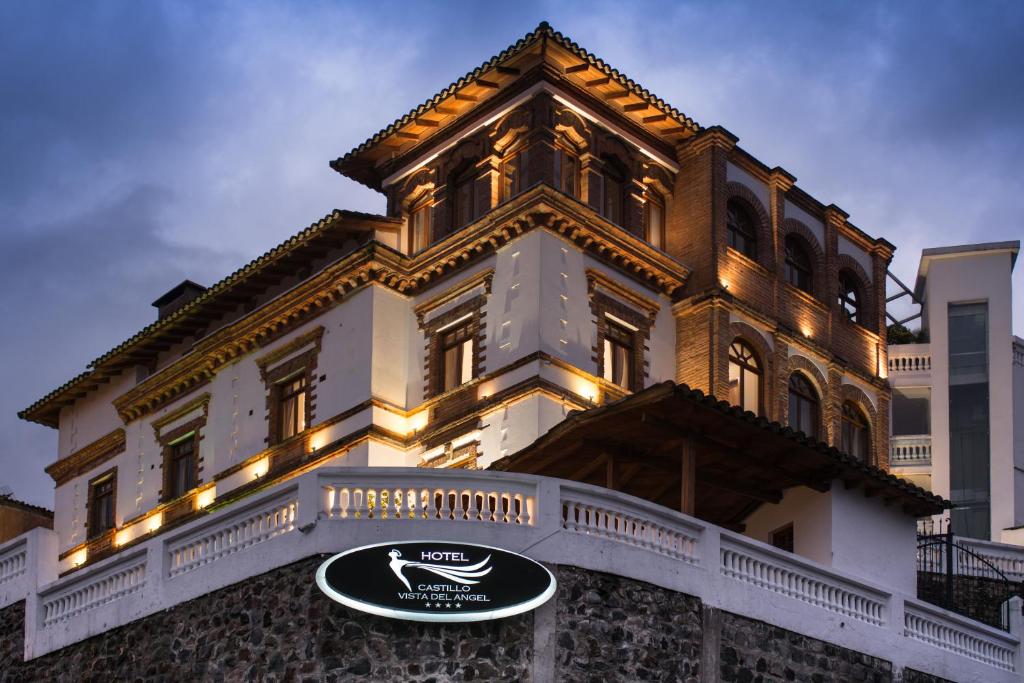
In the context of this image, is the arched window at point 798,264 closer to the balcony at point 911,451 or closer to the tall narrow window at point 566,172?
the tall narrow window at point 566,172

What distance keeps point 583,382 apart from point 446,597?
15.2 m

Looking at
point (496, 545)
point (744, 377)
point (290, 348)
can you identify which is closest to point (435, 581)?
point (496, 545)

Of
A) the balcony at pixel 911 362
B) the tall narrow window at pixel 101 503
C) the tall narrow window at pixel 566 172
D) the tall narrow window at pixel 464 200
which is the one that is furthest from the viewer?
the balcony at pixel 911 362

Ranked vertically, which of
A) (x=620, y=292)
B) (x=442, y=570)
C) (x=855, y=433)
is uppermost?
(x=620, y=292)

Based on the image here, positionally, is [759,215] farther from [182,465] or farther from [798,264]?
[182,465]

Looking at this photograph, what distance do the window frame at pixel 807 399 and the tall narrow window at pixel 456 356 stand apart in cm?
Answer: 773

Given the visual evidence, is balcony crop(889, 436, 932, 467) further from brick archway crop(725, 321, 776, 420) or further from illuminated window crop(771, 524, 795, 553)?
illuminated window crop(771, 524, 795, 553)

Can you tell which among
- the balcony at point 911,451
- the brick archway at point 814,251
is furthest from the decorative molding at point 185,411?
the balcony at point 911,451

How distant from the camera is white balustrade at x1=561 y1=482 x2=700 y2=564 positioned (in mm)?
26812

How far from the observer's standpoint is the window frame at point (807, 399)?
44594 millimetres

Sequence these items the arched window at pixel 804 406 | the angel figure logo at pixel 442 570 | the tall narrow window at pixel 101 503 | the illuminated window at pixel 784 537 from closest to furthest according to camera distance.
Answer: the angel figure logo at pixel 442 570 < the illuminated window at pixel 784 537 < the arched window at pixel 804 406 < the tall narrow window at pixel 101 503

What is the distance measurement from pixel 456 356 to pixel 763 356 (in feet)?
23.2

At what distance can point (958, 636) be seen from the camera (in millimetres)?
32625

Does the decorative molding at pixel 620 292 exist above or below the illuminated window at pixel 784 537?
above
